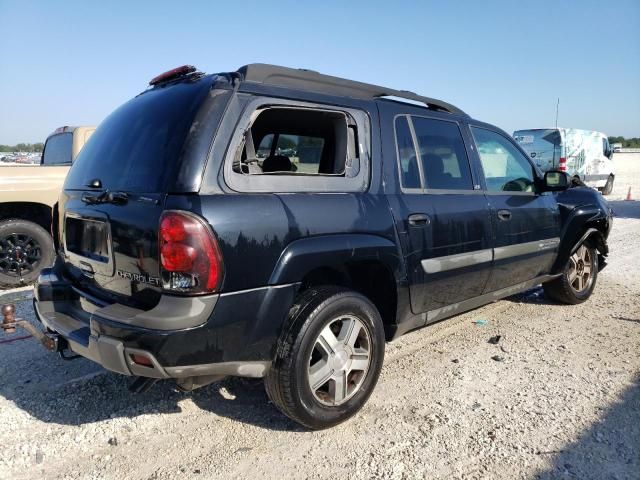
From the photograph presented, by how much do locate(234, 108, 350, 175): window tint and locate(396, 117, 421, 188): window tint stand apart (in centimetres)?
42

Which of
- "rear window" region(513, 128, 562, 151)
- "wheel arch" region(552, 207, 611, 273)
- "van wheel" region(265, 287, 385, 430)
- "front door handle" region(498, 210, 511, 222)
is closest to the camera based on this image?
"van wheel" region(265, 287, 385, 430)

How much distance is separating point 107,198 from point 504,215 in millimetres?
2983

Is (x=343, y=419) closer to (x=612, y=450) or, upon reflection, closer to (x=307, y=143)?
(x=612, y=450)

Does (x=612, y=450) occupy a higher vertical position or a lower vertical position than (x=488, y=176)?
lower

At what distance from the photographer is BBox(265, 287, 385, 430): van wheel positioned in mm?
2566

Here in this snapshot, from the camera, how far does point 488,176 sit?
4.02 metres

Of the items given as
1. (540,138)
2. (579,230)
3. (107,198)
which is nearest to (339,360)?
(107,198)

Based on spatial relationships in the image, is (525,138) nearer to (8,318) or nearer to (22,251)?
(22,251)

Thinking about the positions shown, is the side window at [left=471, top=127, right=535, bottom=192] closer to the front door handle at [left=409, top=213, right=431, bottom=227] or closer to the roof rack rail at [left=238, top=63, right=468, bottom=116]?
the roof rack rail at [left=238, top=63, right=468, bottom=116]

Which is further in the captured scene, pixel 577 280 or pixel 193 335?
pixel 577 280

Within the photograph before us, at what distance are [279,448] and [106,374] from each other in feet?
5.19

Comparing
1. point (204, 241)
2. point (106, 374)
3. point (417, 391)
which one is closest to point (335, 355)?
point (417, 391)

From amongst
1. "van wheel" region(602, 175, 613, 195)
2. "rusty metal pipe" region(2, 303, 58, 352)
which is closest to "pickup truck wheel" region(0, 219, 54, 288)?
"rusty metal pipe" region(2, 303, 58, 352)

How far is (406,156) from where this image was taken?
131 inches
